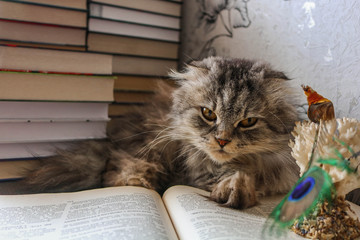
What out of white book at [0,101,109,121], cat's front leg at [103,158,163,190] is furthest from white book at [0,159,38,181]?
cat's front leg at [103,158,163,190]

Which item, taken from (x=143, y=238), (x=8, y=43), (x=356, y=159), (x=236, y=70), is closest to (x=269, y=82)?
(x=236, y=70)

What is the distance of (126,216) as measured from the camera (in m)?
0.78

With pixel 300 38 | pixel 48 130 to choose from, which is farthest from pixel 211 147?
pixel 48 130

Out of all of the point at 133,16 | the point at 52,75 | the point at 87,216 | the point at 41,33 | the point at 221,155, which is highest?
the point at 133,16

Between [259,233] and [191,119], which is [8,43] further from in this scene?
[259,233]

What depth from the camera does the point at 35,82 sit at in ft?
3.74

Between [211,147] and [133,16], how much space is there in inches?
34.2

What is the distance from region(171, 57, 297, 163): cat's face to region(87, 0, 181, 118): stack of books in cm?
52

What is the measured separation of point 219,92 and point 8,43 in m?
0.83

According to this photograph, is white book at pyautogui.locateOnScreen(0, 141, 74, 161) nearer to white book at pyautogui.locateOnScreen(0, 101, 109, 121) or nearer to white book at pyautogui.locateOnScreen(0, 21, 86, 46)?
white book at pyautogui.locateOnScreen(0, 101, 109, 121)

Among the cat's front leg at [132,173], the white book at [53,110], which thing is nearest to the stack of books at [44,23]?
the white book at [53,110]

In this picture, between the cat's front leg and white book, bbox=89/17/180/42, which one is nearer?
the cat's front leg

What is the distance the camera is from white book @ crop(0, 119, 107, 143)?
1.14m

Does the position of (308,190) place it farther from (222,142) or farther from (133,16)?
(133,16)
